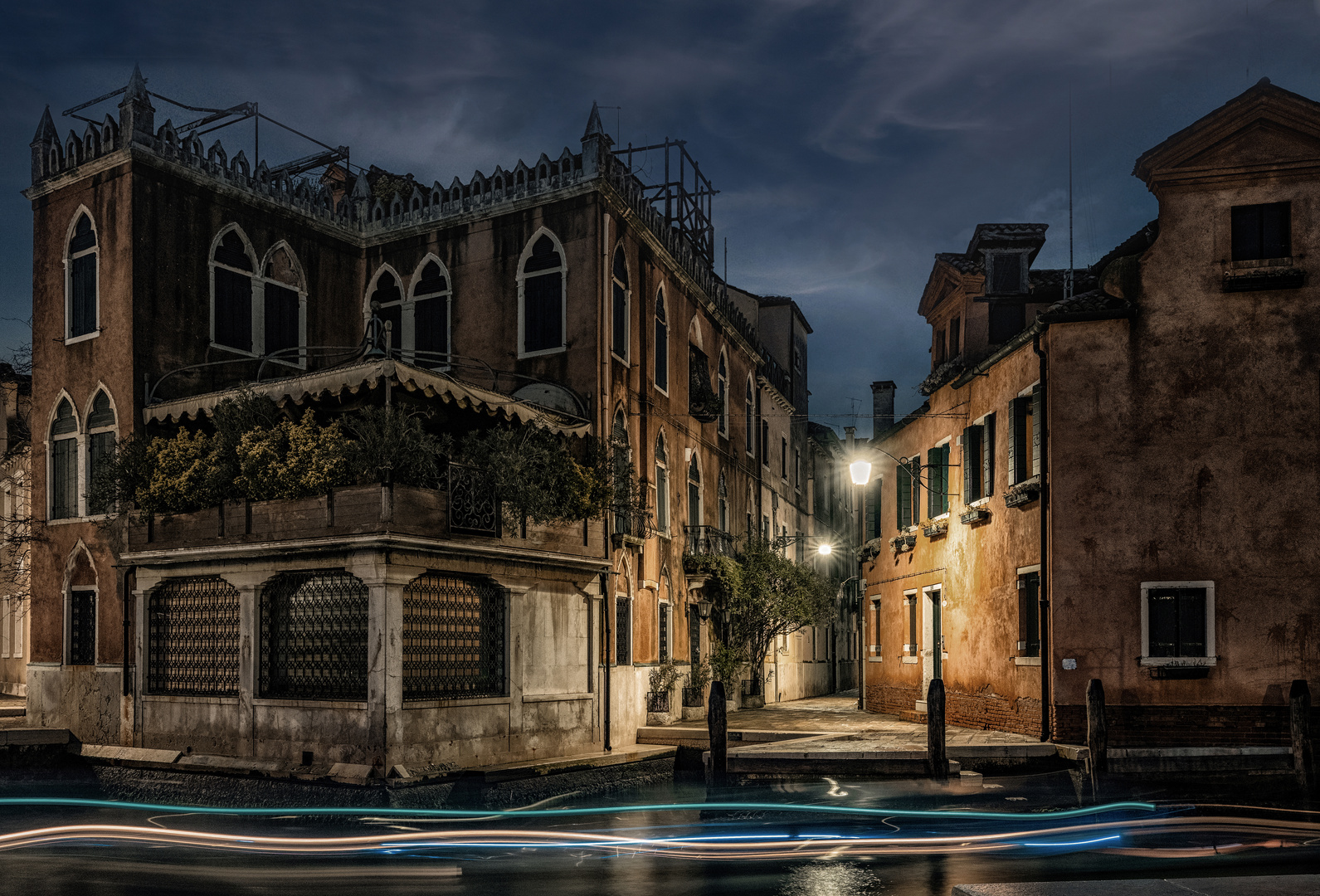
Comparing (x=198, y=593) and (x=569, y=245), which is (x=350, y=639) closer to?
(x=198, y=593)

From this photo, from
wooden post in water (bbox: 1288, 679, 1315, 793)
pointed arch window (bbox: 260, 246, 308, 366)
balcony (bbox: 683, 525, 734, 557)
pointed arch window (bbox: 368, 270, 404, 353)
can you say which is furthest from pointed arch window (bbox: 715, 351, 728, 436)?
wooden post in water (bbox: 1288, 679, 1315, 793)

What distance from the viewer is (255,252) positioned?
22.4 metres

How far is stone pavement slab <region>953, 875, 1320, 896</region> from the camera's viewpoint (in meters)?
6.12

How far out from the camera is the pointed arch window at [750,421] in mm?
32688

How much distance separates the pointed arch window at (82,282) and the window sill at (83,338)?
0.02m

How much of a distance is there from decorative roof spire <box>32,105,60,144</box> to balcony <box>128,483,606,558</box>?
785cm

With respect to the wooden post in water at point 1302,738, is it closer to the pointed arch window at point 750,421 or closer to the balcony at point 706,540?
the balcony at point 706,540

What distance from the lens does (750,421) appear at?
108 feet

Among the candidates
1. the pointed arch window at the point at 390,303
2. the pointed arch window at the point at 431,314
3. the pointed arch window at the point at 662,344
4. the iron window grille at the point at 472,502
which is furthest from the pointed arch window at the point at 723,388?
the iron window grille at the point at 472,502

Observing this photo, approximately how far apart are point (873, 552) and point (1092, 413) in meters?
11.2

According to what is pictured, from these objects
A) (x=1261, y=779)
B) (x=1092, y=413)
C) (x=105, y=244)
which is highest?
(x=105, y=244)

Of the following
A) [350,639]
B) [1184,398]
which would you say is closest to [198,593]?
[350,639]

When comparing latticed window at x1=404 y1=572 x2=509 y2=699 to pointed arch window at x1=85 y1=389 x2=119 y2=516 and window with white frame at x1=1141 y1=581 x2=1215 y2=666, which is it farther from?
window with white frame at x1=1141 y1=581 x2=1215 y2=666

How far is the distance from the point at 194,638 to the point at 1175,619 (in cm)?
1503
